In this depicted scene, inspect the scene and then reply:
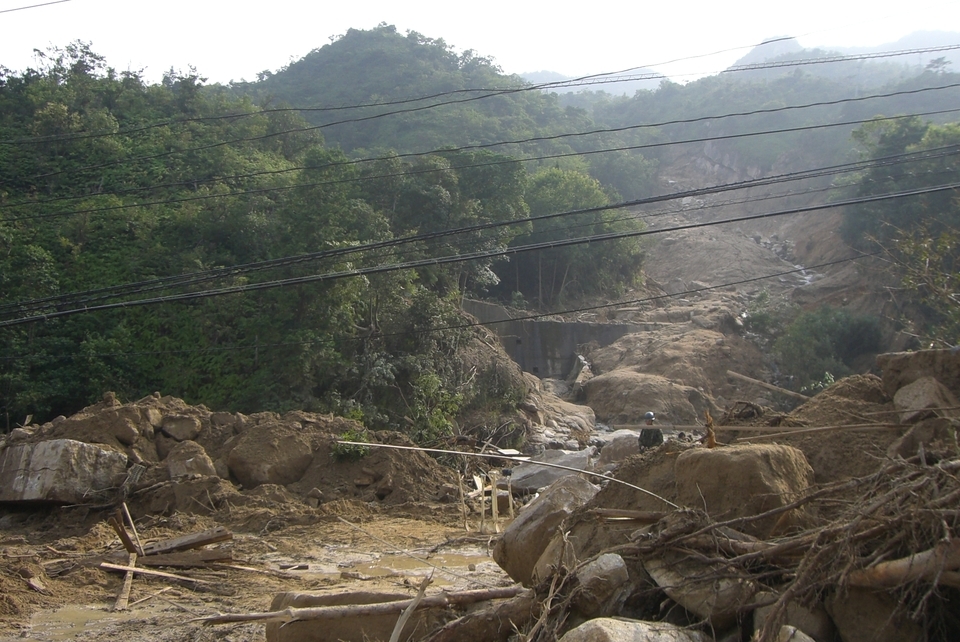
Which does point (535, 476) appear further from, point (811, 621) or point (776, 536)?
point (811, 621)

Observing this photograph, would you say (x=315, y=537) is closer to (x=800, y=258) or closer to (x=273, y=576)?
(x=273, y=576)

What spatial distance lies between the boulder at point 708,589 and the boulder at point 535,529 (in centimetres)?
152

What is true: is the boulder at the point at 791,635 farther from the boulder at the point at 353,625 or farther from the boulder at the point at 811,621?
the boulder at the point at 353,625

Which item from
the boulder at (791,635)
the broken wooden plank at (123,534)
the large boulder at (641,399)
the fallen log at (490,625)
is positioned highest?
the boulder at (791,635)

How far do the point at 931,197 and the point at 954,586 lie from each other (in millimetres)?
35977

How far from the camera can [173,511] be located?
13.3 meters

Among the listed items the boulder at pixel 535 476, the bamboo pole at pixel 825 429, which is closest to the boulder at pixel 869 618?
the bamboo pole at pixel 825 429

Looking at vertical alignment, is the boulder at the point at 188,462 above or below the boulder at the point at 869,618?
below

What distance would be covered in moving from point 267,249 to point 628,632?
21.4m

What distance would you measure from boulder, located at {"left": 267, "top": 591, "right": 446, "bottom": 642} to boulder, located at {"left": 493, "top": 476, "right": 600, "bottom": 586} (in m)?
1.04

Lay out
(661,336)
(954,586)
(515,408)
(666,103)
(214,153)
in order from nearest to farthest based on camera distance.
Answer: (954,586) < (515,408) < (214,153) < (661,336) < (666,103)

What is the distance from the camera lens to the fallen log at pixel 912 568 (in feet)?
11.9

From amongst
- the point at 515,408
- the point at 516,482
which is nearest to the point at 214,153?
the point at 515,408

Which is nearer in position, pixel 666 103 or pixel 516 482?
pixel 516 482
